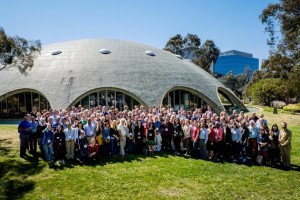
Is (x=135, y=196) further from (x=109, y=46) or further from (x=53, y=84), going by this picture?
(x=109, y=46)

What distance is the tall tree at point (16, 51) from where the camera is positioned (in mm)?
14672

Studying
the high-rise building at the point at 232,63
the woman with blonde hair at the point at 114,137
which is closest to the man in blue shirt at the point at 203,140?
the woman with blonde hair at the point at 114,137

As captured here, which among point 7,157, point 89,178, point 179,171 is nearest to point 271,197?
point 179,171

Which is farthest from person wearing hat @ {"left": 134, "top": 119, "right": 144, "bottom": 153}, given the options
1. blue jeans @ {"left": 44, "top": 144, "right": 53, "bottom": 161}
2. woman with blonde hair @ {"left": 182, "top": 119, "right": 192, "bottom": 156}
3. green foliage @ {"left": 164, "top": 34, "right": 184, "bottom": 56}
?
green foliage @ {"left": 164, "top": 34, "right": 184, "bottom": 56}

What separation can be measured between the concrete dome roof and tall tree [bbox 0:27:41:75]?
7047mm

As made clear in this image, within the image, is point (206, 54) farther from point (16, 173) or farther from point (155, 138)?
point (16, 173)

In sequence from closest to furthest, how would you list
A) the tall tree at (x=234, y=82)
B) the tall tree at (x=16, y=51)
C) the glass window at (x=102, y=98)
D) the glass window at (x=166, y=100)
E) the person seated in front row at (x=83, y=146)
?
the person seated in front row at (x=83, y=146), the tall tree at (x=16, y=51), the glass window at (x=102, y=98), the glass window at (x=166, y=100), the tall tree at (x=234, y=82)

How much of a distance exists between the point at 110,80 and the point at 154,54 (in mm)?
7623

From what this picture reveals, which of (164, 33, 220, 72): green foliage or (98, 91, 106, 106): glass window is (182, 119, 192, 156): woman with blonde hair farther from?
(164, 33, 220, 72): green foliage

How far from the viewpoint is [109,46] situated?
95.8ft

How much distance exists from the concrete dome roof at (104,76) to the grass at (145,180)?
1238cm

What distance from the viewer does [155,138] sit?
480 inches

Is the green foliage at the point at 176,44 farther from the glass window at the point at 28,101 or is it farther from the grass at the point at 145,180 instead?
the grass at the point at 145,180

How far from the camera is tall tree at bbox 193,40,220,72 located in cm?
5803
